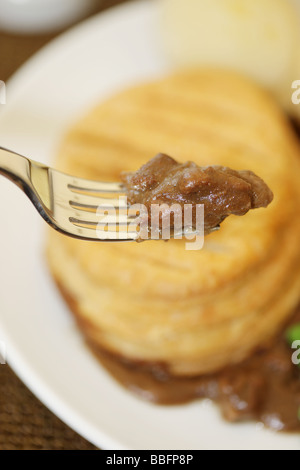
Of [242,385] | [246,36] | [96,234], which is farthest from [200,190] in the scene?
[246,36]

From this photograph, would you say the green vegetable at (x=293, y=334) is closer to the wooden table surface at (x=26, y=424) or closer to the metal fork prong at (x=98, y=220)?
the wooden table surface at (x=26, y=424)

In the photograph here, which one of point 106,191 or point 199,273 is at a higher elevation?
point 106,191

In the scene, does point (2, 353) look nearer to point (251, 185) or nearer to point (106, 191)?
point (106, 191)

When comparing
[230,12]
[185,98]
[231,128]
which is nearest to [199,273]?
[231,128]

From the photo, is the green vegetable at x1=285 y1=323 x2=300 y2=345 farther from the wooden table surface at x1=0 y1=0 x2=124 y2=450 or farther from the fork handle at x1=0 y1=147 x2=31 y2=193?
the fork handle at x1=0 y1=147 x2=31 y2=193

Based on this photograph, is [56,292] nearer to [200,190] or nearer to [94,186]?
[94,186]

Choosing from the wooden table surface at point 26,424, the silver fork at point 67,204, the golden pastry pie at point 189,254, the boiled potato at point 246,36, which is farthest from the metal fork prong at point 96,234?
the boiled potato at point 246,36
